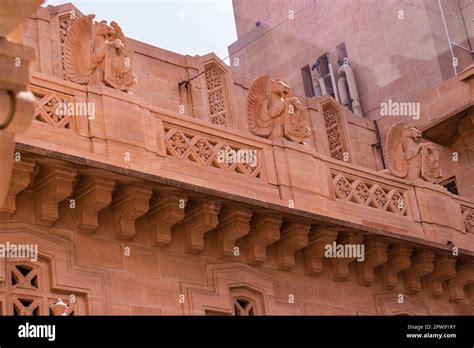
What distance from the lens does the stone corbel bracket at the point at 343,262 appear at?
19.7 meters

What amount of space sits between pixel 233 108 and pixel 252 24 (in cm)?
930

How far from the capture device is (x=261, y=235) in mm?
18781

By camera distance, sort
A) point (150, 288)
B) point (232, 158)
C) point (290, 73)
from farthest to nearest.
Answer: point (290, 73) → point (232, 158) → point (150, 288)

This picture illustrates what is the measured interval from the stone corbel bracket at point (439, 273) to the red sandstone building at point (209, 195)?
0.02 meters

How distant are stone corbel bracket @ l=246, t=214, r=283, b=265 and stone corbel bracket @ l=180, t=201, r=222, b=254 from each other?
2.68 feet

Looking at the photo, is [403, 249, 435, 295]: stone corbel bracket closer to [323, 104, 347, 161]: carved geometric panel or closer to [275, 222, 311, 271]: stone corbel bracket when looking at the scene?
[275, 222, 311, 271]: stone corbel bracket

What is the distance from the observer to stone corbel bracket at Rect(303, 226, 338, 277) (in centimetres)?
1934

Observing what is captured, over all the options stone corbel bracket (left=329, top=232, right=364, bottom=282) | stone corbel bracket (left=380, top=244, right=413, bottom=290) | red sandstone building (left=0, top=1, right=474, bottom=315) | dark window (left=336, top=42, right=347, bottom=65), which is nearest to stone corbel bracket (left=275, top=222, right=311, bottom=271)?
red sandstone building (left=0, top=1, right=474, bottom=315)

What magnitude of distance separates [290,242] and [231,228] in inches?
44.1

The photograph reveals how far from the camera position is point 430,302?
21312 mm

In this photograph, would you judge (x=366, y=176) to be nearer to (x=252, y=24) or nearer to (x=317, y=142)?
(x=317, y=142)

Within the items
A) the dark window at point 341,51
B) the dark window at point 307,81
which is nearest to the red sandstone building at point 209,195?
the dark window at point 307,81

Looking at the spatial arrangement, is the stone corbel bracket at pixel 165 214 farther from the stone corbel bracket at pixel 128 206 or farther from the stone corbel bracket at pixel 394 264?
the stone corbel bracket at pixel 394 264
